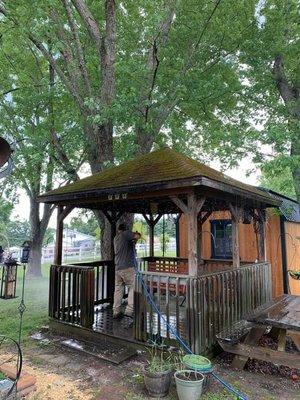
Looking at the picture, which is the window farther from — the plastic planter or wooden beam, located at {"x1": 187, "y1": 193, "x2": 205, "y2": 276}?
the plastic planter

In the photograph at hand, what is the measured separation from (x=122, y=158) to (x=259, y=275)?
217 inches

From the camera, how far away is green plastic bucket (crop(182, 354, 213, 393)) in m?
3.93

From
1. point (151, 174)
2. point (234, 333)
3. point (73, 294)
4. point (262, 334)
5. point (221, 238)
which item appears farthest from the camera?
point (221, 238)

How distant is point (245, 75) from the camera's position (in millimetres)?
11352

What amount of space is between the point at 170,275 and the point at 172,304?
3.16 meters

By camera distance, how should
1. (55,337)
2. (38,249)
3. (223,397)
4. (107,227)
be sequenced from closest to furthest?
(223,397) → (55,337) → (107,227) → (38,249)

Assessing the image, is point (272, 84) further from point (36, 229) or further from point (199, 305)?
point (36, 229)

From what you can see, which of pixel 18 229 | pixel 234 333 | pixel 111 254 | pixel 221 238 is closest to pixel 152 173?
pixel 234 333

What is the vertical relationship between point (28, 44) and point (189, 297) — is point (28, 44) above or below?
above

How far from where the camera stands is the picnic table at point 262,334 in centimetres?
456

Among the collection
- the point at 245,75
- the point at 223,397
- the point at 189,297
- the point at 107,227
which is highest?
the point at 245,75

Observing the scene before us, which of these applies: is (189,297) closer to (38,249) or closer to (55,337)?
(55,337)

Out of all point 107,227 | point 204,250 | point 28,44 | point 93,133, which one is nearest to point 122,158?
point 93,133

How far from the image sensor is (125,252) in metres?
6.46
